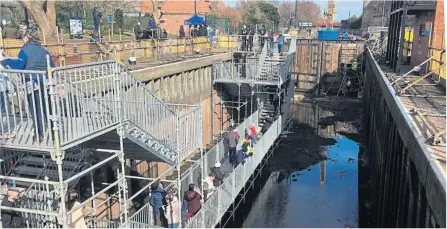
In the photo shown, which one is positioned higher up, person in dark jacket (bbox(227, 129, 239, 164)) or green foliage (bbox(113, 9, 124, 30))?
green foliage (bbox(113, 9, 124, 30))

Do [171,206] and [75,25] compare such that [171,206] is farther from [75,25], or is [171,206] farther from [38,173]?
[75,25]

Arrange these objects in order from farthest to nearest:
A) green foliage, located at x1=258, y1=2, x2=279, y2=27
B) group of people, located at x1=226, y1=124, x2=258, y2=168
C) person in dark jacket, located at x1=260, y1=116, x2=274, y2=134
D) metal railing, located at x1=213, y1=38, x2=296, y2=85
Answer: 1. green foliage, located at x1=258, y1=2, x2=279, y2=27
2. metal railing, located at x1=213, y1=38, x2=296, y2=85
3. person in dark jacket, located at x1=260, y1=116, x2=274, y2=134
4. group of people, located at x1=226, y1=124, x2=258, y2=168

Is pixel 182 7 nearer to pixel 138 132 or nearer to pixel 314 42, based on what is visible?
pixel 314 42

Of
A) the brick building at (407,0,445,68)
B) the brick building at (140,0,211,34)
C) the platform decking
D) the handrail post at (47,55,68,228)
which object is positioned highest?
the brick building at (140,0,211,34)

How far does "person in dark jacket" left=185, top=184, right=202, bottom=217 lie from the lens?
1023cm

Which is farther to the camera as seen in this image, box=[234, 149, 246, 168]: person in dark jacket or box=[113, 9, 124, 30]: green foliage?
box=[113, 9, 124, 30]: green foliage

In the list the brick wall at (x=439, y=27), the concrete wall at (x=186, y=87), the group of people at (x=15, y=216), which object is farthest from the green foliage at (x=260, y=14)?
Answer: the group of people at (x=15, y=216)

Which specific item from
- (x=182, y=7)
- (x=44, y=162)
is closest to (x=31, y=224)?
(x=44, y=162)

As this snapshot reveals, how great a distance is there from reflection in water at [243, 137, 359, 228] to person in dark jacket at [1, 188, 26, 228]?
24.8 ft

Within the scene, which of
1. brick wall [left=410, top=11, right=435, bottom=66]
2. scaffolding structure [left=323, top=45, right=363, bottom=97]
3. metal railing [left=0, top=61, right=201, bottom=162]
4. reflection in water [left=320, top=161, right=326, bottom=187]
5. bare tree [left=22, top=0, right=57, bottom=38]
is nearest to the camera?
metal railing [left=0, top=61, right=201, bottom=162]

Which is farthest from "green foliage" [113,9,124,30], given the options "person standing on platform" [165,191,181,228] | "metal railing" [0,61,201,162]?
"metal railing" [0,61,201,162]

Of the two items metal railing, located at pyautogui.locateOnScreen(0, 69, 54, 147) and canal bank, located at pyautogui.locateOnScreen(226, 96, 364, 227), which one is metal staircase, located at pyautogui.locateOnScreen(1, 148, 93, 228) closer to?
metal railing, located at pyautogui.locateOnScreen(0, 69, 54, 147)

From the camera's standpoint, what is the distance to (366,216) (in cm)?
1420

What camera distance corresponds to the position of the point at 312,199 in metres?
15.5
